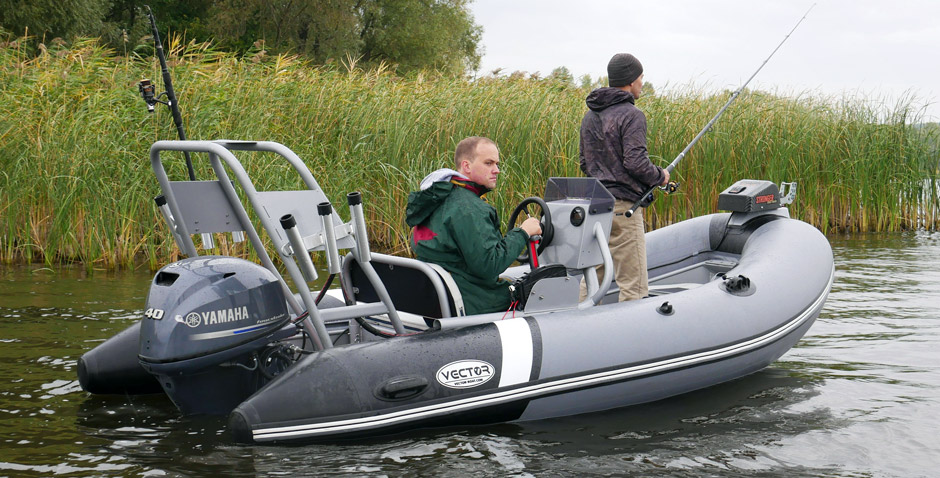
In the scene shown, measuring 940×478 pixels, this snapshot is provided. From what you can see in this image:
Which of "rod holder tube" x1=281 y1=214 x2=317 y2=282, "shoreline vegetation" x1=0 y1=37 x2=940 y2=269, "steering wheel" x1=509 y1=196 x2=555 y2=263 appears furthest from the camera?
"shoreline vegetation" x1=0 y1=37 x2=940 y2=269

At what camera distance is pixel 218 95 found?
28.3 feet

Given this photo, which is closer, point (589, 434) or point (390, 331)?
point (589, 434)

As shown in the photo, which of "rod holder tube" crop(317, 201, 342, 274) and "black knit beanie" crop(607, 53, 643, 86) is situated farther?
"black knit beanie" crop(607, 53, 643, 86)

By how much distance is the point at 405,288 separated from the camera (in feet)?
13.4

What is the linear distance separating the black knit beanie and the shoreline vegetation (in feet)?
11.5

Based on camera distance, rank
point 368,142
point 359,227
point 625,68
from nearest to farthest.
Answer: point 359,227, point 625,68, point 368,142

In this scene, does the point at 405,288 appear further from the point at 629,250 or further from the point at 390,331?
the point at 629,250

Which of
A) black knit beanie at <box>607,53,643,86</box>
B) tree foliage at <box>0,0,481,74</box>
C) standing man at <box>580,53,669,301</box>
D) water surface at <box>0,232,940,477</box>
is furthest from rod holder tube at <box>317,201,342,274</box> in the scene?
tree foliage at <box>0,0,481,74</box>

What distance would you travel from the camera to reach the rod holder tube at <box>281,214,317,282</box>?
336 centimetres

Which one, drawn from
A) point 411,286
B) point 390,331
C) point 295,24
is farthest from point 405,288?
point 295,24

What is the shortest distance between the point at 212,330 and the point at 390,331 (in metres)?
0.99

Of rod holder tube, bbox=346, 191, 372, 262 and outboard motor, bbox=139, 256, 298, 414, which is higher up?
rod holder tube, bbox=346, 191, 372, 262

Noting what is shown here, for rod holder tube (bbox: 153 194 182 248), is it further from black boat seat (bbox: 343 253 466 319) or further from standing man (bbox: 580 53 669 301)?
standing man (bbox: 580 53 669 301)

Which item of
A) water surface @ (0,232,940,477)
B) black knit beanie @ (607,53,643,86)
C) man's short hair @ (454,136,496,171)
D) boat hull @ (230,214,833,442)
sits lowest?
water surface @ (0,232,940,477)
